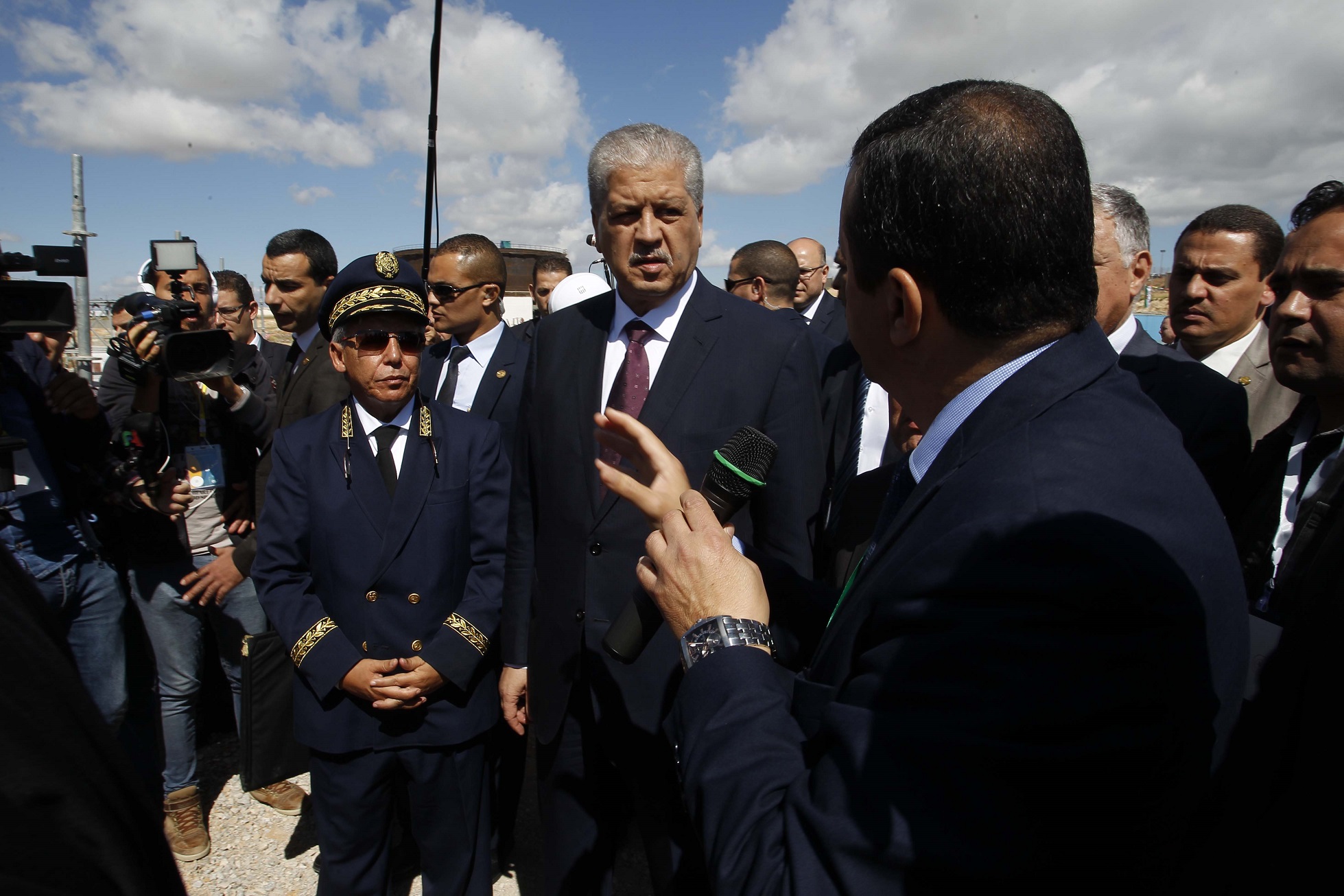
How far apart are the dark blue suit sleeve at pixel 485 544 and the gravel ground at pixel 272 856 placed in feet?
4.55

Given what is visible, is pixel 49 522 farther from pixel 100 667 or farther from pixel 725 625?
pixel 725 625

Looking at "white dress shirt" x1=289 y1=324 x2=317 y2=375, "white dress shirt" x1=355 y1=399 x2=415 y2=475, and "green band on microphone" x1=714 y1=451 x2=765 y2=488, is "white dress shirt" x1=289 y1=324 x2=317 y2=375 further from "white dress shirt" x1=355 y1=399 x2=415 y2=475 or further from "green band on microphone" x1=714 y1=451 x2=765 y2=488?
"green band on microphone" x1=714 y1=451 x2=765 y2=488

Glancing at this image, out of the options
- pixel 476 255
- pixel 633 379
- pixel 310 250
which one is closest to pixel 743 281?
pixel 476 255

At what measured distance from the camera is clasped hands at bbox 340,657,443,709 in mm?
2391

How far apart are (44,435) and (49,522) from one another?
1.13ft

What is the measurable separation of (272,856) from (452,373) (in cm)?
261

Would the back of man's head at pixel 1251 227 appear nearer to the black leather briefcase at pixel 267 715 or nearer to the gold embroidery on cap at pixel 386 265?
the gold embroidery on cap at pixel 386 265

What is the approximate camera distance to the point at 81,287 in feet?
19.5

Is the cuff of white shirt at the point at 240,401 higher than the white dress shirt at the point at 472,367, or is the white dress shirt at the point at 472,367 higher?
the white dress shirt at the point at 472,367

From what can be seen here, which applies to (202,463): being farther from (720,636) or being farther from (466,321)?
(720,636)

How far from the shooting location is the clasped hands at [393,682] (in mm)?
2391

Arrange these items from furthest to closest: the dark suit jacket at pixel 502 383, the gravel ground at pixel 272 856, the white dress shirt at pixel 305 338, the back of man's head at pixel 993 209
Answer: the white dress shirt at pixel 305 338 < the dark suit jacket at pixel 502 383 < the gravel ground at pixel 272 856 < the back of man's head at pixel 993 209

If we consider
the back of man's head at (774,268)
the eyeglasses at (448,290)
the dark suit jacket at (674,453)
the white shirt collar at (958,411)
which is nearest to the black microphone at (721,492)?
the white shirt collar at (958,411)

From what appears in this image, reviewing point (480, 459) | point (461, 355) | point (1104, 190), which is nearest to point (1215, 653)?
point (480, 459)
